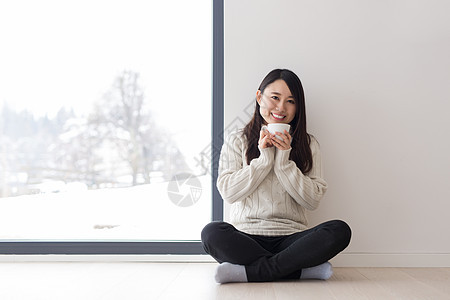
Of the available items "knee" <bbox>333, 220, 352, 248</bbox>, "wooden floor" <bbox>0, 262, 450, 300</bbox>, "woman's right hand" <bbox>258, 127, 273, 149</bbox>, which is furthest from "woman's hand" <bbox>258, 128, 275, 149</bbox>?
"wooden floor" <bbox>0, 262, 450, 300</bbox>

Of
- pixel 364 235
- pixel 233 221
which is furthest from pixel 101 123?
pixel 364 235

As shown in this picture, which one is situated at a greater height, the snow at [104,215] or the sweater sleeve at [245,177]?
the sweater sleeve at [245,177]

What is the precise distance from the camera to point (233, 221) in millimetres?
1967

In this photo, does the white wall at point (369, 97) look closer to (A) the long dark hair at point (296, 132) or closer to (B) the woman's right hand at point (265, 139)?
(A) the long dark hair at point (296, 132)

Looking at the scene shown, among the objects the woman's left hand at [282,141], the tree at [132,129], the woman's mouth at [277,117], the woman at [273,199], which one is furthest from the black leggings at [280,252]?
the tree at [132,129]

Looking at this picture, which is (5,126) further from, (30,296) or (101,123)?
(30,296)

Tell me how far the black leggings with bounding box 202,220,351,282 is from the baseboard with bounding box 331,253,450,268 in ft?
1.34

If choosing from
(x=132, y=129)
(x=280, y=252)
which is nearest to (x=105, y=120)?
(x=132, y=129)

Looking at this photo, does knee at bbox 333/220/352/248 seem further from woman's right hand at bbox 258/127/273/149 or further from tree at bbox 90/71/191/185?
tree at bbox 90/71/191/185

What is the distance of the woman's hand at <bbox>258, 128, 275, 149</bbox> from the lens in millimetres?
1838

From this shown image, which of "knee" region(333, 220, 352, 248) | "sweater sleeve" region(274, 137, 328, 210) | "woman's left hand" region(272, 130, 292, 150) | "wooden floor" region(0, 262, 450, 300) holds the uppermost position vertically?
"woman's left hand" region(272, 130, 292, 150)

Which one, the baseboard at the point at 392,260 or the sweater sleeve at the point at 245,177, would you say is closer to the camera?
the sweater sleeve at the point at 245,177

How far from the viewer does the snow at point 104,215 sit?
226 cm

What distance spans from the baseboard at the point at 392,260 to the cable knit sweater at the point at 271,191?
0.91 feet
